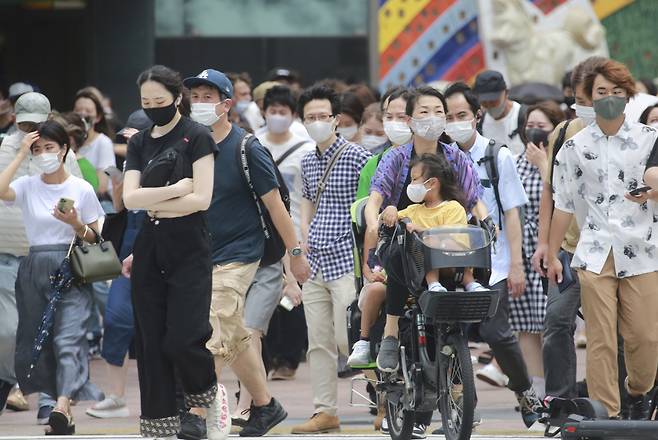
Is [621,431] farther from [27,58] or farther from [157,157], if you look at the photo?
[27,58]

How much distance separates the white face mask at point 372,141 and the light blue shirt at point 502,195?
2104mm

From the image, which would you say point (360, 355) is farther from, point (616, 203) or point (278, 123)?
point (278, 123)

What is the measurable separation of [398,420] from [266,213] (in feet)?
4.83

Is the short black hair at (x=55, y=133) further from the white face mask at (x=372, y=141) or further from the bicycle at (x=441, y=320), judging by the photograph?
the bicycle at (x=441, y=320)

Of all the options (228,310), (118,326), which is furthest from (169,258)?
(118,326)

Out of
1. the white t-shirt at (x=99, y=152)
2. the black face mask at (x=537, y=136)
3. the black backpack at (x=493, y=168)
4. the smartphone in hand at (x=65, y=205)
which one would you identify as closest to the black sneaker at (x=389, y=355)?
the black backpack at (x=493, y=168)

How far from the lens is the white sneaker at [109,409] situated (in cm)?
1149

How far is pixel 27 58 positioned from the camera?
2634 centimetres

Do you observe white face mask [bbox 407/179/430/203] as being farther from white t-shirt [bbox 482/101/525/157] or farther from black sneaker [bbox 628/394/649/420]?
white t-shirt [bbox 482/101/525/157]

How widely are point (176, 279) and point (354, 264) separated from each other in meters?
1.65

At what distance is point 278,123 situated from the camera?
501 inches

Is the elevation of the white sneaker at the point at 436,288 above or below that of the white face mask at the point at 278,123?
below

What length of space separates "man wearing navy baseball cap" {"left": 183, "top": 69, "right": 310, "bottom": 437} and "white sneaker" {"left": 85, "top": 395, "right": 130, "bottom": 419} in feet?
5.82

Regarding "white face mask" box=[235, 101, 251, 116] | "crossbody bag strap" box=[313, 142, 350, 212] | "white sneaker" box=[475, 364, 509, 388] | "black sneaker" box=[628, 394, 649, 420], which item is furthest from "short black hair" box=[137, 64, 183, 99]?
"white face mask" box=[235, 101, 251, 116]
